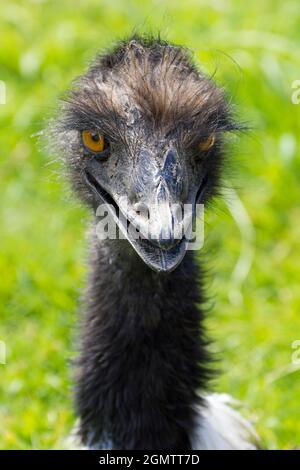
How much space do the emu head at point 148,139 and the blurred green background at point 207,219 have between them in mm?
332

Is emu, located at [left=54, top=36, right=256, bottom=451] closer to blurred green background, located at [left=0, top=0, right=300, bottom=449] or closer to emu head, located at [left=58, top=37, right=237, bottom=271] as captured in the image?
emu head, located at [left=58, top=37, right=237, bottom=271]

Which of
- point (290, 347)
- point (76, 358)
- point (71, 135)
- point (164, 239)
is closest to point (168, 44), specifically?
point (71, 135)

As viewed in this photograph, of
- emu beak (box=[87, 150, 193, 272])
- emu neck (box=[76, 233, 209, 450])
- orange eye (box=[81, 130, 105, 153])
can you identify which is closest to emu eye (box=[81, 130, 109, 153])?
orange eye (box=[81, 130, 105, 153])

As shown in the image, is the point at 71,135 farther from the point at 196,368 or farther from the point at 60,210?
the point at 60,210

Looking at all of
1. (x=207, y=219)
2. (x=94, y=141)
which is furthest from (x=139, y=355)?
(x=207, y=219)

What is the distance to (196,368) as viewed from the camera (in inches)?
122

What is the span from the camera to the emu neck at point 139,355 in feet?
9.71

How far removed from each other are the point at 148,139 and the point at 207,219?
78.8 inches

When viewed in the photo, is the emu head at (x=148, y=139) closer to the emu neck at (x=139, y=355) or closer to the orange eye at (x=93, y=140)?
the orange eye at (x=93, y=140)

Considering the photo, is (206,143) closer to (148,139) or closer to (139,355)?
(148,139)

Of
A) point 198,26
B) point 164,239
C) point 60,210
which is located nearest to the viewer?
point 164,239

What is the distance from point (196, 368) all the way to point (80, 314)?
41cm

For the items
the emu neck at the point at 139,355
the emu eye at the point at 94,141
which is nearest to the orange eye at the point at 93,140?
the emu eye at the point at 94,141

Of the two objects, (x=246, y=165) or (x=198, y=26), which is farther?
(x=198, y=26)
